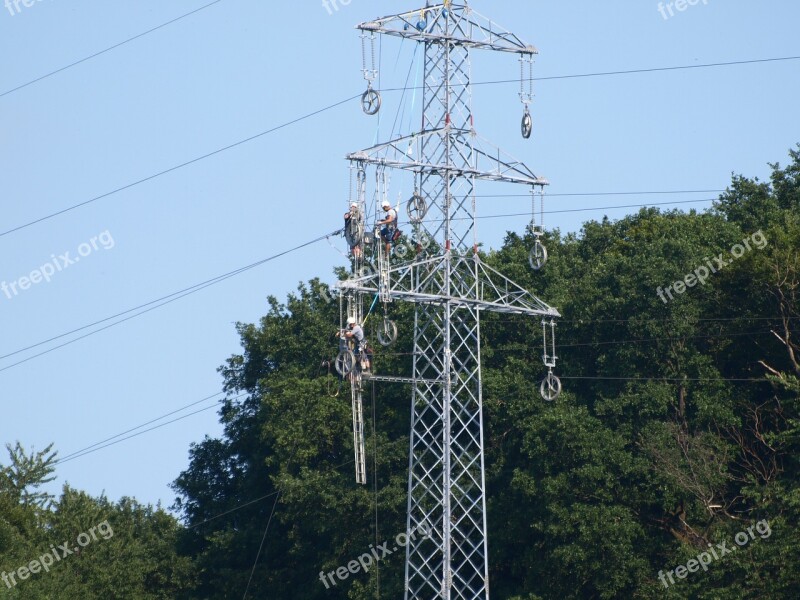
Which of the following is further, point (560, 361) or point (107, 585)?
point (107, 585)

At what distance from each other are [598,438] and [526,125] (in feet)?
45.6

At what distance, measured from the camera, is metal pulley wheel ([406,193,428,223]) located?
37.9m

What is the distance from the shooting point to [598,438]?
50906mm

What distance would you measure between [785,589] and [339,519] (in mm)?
17020

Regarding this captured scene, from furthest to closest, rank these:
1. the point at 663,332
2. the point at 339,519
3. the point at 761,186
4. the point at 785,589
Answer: the point at 761,186 < the point at 339,519 < the point at 663,332 < the point at 785,589

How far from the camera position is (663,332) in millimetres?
52875

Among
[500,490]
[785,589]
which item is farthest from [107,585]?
[785,589]

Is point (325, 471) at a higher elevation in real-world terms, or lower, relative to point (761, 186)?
lower

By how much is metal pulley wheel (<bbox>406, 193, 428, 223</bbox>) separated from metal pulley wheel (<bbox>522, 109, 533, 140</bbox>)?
3.51 metres

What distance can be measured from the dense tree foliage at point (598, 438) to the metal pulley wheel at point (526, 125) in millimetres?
12849

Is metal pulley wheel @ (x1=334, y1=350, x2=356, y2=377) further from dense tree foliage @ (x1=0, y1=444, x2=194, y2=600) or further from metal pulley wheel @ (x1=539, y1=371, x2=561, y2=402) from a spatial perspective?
dense tree foliage @ (x1=0, y1=444, x2=194, y2=600)

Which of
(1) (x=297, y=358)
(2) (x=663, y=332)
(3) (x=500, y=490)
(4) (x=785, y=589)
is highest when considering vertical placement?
(1) (x=297, y=358)

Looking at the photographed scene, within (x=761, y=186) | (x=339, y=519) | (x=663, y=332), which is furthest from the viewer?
(x=761, y=186)

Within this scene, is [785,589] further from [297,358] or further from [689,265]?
[297,358]
